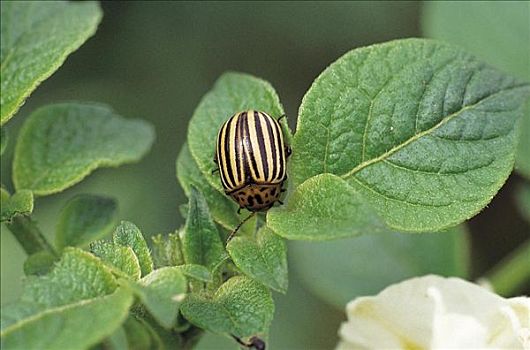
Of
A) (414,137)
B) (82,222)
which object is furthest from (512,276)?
(82,222)

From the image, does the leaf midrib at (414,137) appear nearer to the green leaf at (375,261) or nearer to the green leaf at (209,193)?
the green leaf at (209,193)

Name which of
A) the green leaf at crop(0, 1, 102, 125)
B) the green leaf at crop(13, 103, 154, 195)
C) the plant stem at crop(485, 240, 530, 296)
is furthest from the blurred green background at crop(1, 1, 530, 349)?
the green leaf at crop(0, 1, 102, 125)

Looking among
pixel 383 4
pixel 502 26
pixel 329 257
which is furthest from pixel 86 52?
pixel 502 26

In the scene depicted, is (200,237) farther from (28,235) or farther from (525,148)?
(525,148)

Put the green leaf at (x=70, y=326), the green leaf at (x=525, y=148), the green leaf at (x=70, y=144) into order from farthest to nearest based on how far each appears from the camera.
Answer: the green leaf at (x=525, y=148), the green leaf at (x=70, y=144), the green leaf at (x=70, y=326)

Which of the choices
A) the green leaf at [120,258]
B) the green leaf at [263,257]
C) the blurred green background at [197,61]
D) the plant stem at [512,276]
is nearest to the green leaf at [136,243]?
the green leaf at [120,258]

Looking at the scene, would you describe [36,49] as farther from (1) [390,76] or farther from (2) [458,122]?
(2) [458,122]

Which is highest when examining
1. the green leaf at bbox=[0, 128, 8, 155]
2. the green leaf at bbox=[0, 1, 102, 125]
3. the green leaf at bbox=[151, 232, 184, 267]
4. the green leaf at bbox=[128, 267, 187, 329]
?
the green leaf at bbox=[0, 1, 102, 125]

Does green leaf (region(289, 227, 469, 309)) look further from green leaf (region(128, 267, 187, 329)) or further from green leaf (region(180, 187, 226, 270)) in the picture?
green leaf (region(128, 267, 187, 329))
